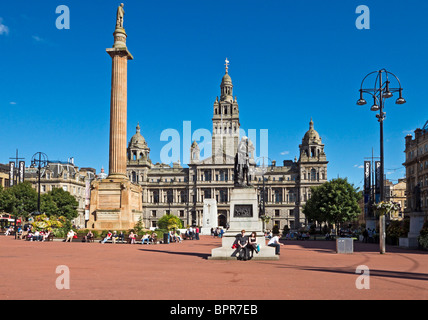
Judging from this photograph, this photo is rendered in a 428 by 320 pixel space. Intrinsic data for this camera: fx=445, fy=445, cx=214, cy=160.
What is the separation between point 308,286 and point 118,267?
296 inches

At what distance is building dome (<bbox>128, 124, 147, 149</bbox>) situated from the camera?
125 metres

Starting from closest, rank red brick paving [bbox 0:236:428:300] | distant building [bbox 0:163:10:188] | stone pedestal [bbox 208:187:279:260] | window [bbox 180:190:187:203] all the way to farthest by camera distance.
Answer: red brick paving [bbox 0:236:428:300]
stone pedestal [bbox 208:187:279:260]
distant building [bbox 0:163:10:188]
window [bbox 180:190:187:203]

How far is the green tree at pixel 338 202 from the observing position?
65938 millimetres

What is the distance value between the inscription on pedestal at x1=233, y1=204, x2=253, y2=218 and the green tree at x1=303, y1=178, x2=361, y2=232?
46.7 meters

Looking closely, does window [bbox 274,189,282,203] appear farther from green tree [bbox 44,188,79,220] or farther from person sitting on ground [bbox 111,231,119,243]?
person sitting on ground [bbox 111,231,119,243]

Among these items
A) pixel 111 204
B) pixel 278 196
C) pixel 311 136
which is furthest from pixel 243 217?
pixel 278 196

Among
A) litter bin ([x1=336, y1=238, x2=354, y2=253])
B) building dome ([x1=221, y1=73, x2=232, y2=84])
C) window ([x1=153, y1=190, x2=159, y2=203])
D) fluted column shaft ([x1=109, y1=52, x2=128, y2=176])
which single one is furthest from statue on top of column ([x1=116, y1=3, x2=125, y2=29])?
window ([x1=153, y1=190, x2=159, y2=203])

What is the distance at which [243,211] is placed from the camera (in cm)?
2153

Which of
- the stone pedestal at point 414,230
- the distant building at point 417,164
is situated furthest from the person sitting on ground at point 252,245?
the distant building at point 417,164

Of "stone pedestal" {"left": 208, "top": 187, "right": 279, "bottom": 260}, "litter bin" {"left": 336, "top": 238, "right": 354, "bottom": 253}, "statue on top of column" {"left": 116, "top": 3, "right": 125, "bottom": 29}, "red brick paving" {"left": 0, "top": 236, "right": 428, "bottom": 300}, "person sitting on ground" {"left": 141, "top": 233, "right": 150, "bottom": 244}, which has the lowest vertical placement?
"person sitting on ground" {"left": 141, "top": 233, "right": 150, "bottom": 244}

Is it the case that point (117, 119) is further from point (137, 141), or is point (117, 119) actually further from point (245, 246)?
point (137, 141)

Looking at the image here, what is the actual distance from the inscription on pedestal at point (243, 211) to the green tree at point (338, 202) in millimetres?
46674

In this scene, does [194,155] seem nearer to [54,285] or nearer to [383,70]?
[383,70]
